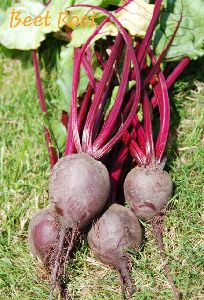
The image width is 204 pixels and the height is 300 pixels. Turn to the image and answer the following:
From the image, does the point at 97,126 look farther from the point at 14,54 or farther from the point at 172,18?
the point at 14,54

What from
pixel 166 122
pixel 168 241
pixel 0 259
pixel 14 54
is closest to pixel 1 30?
pixel 14 54

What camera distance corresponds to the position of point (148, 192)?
9.44 feet

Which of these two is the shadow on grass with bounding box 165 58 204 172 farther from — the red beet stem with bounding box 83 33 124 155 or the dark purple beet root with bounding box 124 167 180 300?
the red beet stem with bounding box 83 33 124 155

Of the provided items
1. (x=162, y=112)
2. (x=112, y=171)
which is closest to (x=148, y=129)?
(x=162, y=112)

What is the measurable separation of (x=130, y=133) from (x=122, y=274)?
0.89 m

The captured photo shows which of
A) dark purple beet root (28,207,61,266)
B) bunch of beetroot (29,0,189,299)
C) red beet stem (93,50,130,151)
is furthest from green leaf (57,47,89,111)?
dark purple beet root (28,207,61,266)

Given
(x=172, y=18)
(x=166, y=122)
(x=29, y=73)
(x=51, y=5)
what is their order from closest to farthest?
1. (x=166, y=122)
2. (x=172, y=18)
3. (x=51, y=5)
4. (x=29, y=73)

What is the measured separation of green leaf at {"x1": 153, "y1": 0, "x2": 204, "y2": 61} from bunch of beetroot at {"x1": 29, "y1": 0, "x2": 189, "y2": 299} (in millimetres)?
131

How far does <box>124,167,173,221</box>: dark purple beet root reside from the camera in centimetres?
288

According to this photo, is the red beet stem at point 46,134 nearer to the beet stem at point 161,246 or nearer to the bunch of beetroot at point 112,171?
the bunch of beetroot at point 112,171

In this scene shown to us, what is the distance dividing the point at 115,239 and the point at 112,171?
0.51m

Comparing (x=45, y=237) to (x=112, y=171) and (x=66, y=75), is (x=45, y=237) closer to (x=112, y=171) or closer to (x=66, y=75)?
(x=112, y=171)

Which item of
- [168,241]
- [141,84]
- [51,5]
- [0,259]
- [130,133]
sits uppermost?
[51,5]

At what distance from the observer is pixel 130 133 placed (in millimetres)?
3154
